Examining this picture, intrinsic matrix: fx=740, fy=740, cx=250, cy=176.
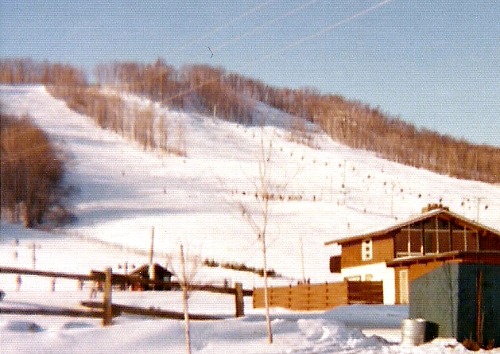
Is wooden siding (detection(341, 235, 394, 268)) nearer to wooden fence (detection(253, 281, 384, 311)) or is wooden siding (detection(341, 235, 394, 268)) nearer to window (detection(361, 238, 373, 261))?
window (detection(361, 238, 373, 261))

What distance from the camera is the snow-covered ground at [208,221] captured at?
1536 centimetres

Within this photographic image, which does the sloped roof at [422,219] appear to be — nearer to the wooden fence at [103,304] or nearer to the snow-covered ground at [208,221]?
the snow-covered ground at [208,221]

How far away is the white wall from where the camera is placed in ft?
133

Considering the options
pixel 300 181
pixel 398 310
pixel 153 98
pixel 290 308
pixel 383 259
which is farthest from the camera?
pixel 153 98

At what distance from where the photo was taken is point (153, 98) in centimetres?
14075

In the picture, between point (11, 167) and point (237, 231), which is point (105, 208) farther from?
point (237, 231)

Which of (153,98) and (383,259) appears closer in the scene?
(383,259)

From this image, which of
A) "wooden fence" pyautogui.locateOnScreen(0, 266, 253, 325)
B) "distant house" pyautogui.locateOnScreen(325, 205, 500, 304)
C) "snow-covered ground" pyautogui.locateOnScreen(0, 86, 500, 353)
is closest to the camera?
"wooden fence" pyautogui.locateOnScreen(0, 266, 253, 325)

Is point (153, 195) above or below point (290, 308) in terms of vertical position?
above

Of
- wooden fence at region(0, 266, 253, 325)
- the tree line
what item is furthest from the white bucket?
the tree line

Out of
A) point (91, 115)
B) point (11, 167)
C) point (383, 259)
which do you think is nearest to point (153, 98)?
point (91, 115)

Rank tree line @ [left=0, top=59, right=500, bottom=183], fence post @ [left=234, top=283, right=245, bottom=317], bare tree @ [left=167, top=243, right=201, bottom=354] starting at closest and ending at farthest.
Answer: bare tree @ [left=167, top=243, right=201, bottom=354]
fence post @ [left=234, top=283, right=245, bottom=317]
tree line @ [left=0, top=59, right=500, bottom=183]

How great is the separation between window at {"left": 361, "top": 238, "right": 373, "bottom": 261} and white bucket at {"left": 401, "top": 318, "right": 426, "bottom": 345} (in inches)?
1047

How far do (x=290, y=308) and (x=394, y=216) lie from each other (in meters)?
44.9
